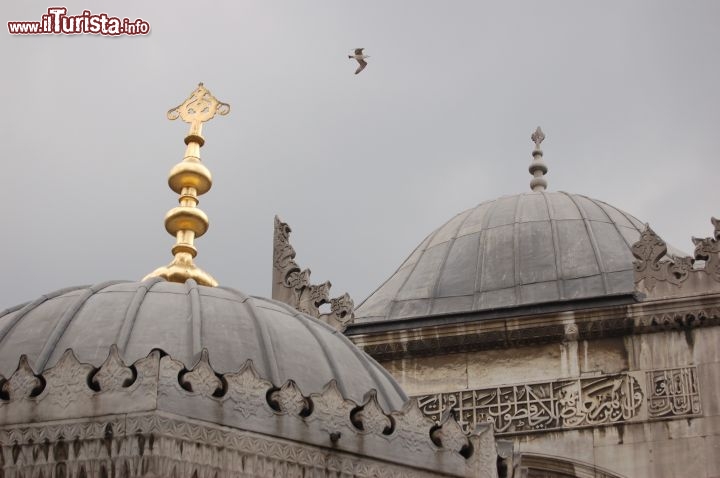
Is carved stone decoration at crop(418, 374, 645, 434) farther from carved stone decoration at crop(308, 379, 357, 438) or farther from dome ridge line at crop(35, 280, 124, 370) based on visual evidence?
carved stone decoration at crop(308, 379, 357, 438)

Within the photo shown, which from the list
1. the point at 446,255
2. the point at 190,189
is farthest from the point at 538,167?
the point at 190,189

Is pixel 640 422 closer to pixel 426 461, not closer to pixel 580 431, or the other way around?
pixel 580 431

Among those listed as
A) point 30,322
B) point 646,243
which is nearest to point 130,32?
point 646,243

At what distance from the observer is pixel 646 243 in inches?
721

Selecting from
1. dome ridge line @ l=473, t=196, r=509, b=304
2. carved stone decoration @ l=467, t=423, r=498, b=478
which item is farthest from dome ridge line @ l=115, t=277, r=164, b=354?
dome ridge line @ l=473, t=196, r=509, b=304

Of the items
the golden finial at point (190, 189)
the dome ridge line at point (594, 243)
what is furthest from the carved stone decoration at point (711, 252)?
the golden finial at point (190, 189)

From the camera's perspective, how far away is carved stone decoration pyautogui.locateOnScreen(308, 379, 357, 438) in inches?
336

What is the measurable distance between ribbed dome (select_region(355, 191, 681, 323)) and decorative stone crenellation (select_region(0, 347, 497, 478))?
10.4m

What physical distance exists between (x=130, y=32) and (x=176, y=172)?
630cm

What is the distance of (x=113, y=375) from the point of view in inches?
323

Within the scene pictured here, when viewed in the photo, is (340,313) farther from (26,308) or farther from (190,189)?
(26,308)

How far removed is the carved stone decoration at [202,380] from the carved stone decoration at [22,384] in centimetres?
83

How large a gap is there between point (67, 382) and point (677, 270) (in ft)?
36.1

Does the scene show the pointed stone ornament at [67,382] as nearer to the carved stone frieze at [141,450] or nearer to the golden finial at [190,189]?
the carved stone frieze at [141,450]
